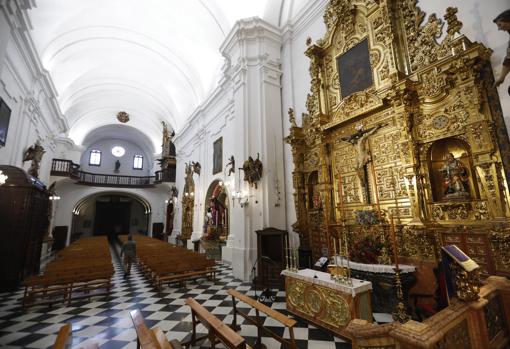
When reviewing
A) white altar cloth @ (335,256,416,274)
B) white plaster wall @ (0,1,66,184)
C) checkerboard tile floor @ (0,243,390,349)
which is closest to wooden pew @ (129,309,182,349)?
checkerboard tile floor @ (0,243,390,349)

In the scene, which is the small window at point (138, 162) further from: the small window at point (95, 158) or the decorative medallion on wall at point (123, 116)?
the decorative medallion on wall at point (123, 116)

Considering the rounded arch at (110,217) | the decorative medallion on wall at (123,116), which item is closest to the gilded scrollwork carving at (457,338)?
the decorative medallion on wall at (123,116)

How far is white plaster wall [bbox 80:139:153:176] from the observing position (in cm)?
2273

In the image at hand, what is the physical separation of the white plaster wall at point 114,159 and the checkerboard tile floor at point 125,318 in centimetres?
1956

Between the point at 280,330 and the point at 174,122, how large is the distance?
16.0m

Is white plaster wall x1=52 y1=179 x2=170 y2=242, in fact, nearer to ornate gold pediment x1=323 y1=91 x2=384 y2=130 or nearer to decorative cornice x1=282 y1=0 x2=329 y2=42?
decorative cornice x1=282 y1=0 x2=329 y2=42

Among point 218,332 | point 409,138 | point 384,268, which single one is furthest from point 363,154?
point 218,332

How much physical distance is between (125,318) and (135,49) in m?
12.7

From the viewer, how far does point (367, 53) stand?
541cm

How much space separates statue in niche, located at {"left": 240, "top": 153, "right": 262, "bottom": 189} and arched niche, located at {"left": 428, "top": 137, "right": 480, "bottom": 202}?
13.3 ft

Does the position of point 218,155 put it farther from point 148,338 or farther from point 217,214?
point 148,338

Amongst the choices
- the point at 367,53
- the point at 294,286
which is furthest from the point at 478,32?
the point at 294,286

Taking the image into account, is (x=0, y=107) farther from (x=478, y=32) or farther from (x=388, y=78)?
(x=478, y=32)

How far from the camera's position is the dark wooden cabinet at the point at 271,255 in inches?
231
